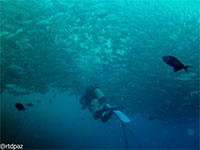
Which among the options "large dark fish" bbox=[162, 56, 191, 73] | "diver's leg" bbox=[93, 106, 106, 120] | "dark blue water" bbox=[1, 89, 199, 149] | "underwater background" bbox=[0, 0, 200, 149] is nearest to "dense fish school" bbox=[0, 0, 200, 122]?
"underwater background" bbox=[0, 0, 200, 149]

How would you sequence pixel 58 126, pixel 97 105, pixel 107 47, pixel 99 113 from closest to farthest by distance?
pixel 99 113 < pixel 97 105 < pixel 107 47 < pixel 58 126

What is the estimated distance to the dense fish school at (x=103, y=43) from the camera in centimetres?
908

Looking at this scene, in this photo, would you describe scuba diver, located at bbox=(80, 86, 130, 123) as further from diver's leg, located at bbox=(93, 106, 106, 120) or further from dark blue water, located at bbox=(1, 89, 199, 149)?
dark blue water, located at bbox=(1, 89, 199, 149)

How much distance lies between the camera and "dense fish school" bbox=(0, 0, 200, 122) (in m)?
9.08

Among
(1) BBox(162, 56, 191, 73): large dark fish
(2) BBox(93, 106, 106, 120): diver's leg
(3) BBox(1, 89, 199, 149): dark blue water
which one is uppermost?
(3) BBox(1, 89, 199, 149): dark blue water

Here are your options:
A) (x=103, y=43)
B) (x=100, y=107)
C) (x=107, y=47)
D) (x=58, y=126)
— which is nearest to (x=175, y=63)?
(x=100, y=107)

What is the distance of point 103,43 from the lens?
1130 cm

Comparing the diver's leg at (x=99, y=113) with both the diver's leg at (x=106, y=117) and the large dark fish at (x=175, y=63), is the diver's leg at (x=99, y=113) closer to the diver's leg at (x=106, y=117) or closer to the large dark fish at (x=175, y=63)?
the diver's leg at (x=106, y=117)

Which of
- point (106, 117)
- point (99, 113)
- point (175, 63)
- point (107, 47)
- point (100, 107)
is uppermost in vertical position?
point (107, 47)

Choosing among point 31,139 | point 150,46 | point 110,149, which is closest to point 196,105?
point 150,46

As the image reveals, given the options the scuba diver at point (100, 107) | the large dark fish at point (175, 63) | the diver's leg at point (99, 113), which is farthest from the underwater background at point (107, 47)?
the large dark fish at point (175, 63)

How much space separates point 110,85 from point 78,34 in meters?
8.16

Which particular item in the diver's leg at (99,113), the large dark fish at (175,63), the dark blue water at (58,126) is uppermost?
the dark blue water at (58,126)

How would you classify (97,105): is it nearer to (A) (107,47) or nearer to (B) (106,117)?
(B) (106,117)
